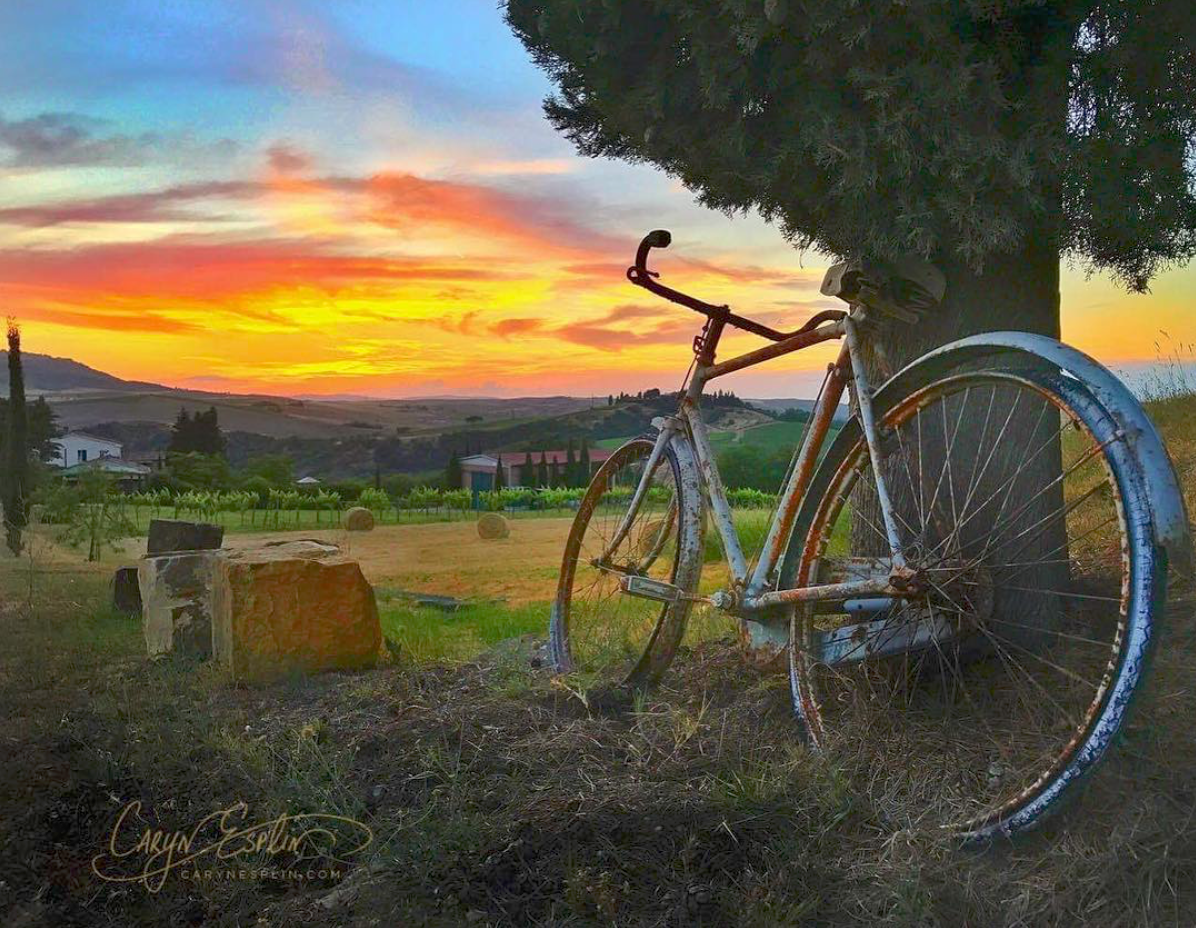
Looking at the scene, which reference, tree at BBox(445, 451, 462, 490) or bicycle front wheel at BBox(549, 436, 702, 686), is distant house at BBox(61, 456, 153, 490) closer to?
tree at BBox(445, 451, 462, 490)

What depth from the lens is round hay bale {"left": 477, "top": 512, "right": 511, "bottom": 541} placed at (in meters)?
6.68

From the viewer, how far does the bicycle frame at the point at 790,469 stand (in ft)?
9.43

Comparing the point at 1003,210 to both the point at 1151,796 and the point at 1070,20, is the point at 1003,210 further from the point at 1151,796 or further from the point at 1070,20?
the point at 1151,796

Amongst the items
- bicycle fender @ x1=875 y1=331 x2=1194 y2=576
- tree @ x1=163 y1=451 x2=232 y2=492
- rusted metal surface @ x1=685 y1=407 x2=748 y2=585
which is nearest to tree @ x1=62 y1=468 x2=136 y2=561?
tree @ x1=163 y1=451 x2=232 y2=492

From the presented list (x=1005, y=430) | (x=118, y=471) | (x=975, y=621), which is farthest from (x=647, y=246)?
(x=118, y=471)

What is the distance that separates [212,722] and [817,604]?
8.14 feet

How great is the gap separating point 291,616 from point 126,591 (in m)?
2.20

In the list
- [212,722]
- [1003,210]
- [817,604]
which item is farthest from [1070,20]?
[212,722]

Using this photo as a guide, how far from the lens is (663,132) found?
12.0 ft

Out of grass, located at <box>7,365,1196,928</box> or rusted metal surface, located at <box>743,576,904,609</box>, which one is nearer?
grass, located at <box>7,365,1196,928</box>

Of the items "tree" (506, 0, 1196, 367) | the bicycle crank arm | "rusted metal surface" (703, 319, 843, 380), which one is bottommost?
the bicycle crank arm

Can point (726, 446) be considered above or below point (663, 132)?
below

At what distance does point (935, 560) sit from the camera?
2719 mm

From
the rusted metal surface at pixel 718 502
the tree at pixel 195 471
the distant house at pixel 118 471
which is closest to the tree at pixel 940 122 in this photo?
the rusted metal surface at pixel 718 502
